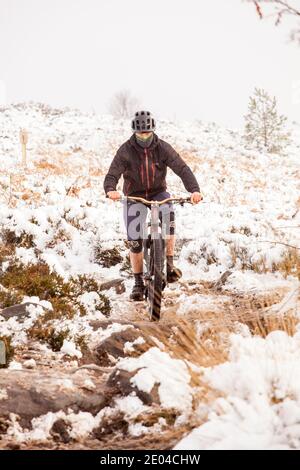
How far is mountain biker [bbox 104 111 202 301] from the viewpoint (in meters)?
5.61

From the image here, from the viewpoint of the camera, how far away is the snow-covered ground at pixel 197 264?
237cm

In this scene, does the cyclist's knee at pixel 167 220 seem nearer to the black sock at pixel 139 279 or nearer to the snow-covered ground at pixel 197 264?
the black sock at pixel 139 279

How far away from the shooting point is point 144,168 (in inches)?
225

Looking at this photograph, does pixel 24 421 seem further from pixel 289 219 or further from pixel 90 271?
pixel 289 219

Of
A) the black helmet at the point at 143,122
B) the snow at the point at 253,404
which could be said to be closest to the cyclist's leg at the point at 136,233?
the black helmet at the point at 143,122

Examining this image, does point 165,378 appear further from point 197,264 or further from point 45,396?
point 197,264

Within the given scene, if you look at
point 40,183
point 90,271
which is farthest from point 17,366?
point 40,183

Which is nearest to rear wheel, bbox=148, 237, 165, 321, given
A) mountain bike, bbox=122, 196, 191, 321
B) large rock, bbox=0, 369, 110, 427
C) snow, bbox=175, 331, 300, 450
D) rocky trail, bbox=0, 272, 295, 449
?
mountain bike, bbox=122, 196, 191, 321

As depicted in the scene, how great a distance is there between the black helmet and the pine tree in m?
22.9

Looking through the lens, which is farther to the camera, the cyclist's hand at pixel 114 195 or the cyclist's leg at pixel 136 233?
the cyclist's leg at pixel 136 233

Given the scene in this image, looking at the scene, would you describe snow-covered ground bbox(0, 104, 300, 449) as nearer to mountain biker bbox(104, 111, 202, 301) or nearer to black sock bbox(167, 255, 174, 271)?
black sock bbox(167, 255, 174, 271)

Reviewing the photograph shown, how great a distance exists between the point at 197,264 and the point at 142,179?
99.0 inches

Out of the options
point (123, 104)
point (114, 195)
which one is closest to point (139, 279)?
point (114, 195)

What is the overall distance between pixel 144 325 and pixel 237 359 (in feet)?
6.90
